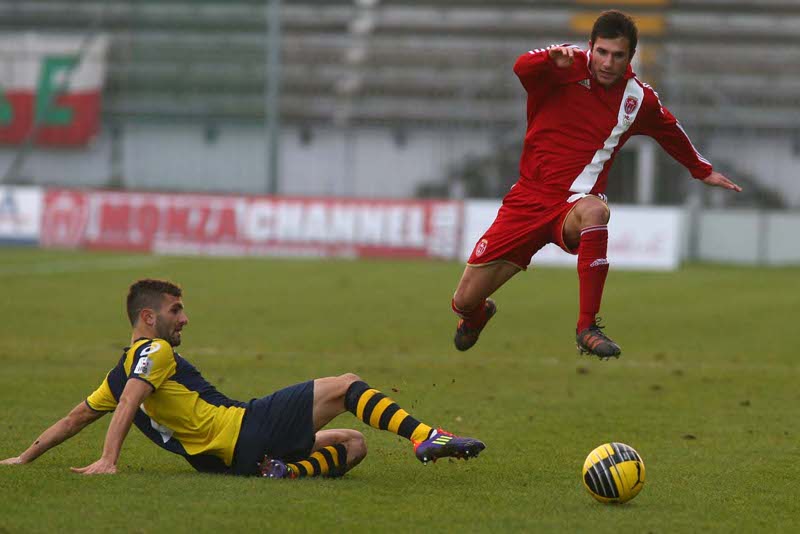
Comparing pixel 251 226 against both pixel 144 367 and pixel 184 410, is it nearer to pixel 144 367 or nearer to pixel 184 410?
pixel 184 410

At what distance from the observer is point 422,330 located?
16.4 m

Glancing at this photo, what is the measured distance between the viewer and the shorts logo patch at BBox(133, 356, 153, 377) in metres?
6.68

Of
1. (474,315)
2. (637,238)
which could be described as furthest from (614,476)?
(637,238)

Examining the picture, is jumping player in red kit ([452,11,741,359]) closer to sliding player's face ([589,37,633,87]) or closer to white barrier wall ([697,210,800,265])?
sliding player's face ([589,37,633,87])

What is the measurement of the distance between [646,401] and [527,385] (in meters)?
1.24

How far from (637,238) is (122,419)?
23.8m

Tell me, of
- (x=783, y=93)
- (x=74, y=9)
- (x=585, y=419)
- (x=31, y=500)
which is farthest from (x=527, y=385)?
(x=74, y=9)

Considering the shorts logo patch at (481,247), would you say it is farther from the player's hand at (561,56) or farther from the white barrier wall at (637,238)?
the white barrier wall at (637,238)

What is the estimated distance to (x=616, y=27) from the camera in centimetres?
783

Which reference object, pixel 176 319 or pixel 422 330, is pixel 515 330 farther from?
pixel 176 319

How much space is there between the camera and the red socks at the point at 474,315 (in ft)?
30.2

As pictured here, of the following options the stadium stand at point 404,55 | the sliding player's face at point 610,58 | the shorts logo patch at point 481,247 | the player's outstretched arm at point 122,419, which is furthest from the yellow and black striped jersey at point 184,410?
the stadium stand at point 404,55

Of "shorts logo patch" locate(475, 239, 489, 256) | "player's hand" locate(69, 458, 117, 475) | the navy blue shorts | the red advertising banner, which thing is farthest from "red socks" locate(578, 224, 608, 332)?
the red advertising banner

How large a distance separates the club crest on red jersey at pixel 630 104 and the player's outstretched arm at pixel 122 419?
3554 millimetres
